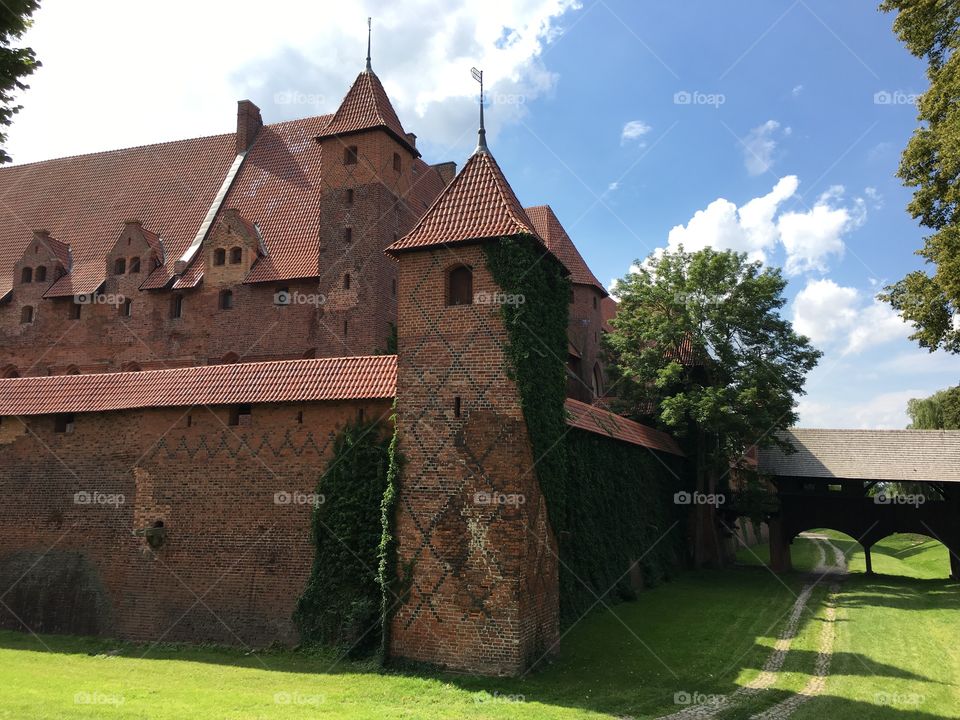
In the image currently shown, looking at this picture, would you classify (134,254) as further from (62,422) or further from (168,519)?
(168,519)

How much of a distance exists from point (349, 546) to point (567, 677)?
15.2 feet

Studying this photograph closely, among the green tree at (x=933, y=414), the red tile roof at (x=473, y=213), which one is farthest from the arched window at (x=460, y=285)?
the green tree at (x=933, y=414)

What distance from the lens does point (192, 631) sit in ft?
51.5

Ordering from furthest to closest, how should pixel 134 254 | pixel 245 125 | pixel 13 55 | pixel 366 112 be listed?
pixel 245 125 < pixel 134 254 < pixel 366 112 < pixel 13 55

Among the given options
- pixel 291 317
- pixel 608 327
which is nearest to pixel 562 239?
pixel 608 327

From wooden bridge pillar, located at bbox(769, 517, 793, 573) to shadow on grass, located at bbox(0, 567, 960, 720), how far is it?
6983 mm

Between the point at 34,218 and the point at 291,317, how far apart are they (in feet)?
48.0

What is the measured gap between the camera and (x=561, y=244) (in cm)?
3102

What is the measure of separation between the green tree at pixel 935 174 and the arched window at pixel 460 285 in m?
8.74

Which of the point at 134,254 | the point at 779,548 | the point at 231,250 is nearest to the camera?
the point at 231,250

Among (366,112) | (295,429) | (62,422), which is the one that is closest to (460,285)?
(295,429)

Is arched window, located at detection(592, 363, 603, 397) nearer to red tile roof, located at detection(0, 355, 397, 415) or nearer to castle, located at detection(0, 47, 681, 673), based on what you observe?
castle, located at detection(0, 47, 681, 673)

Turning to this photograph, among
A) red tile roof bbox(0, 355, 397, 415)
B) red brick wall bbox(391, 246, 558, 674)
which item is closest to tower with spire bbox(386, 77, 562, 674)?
red brick wall bbox(391, 246, 558, 674)

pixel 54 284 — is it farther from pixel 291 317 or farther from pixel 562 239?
pixel 562 239
